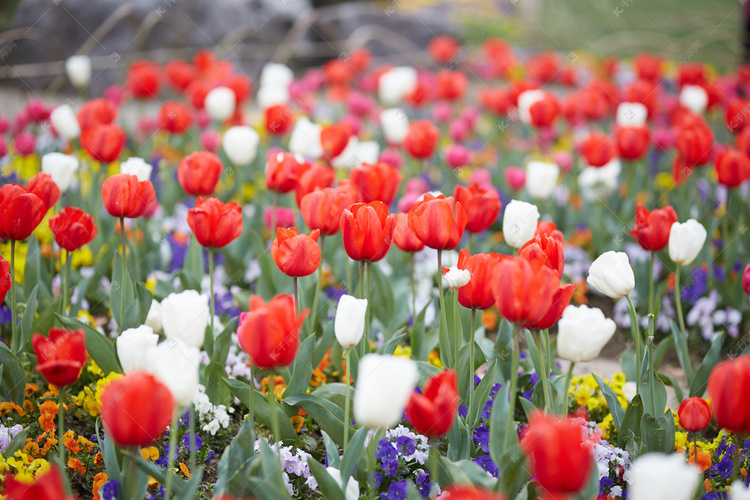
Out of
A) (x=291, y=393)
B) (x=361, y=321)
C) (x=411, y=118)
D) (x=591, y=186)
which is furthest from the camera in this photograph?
(x=411, y=118)

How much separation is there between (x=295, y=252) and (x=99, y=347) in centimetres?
86

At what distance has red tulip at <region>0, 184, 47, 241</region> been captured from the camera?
174 centimetres

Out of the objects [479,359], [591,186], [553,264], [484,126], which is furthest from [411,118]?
[553,264]

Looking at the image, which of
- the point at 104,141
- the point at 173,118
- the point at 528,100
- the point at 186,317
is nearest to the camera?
the point at 186,317

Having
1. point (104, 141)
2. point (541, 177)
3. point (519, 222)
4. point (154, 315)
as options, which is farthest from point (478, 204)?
point (104, 141)

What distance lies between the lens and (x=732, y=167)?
2738mm

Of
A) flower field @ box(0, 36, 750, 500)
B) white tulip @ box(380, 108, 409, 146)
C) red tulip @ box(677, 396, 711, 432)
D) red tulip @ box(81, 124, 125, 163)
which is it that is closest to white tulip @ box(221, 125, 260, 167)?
flower field @ box(0, 36, 750, 500)

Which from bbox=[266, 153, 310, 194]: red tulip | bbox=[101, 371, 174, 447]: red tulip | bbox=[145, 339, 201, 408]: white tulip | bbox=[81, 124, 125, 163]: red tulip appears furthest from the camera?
bbox=[81, 124, 125, 163]: red tulip

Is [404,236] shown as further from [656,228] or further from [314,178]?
[656,228]

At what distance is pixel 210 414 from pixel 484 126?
5183 mm

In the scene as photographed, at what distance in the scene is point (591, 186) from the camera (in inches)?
148

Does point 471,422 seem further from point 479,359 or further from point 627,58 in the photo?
point 627,58

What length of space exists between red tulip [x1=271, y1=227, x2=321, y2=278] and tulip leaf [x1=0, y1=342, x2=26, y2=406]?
97 centimetres

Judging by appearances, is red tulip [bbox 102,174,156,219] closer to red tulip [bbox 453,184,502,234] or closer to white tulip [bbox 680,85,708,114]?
red tulip [bbox 453,184,502,234]
